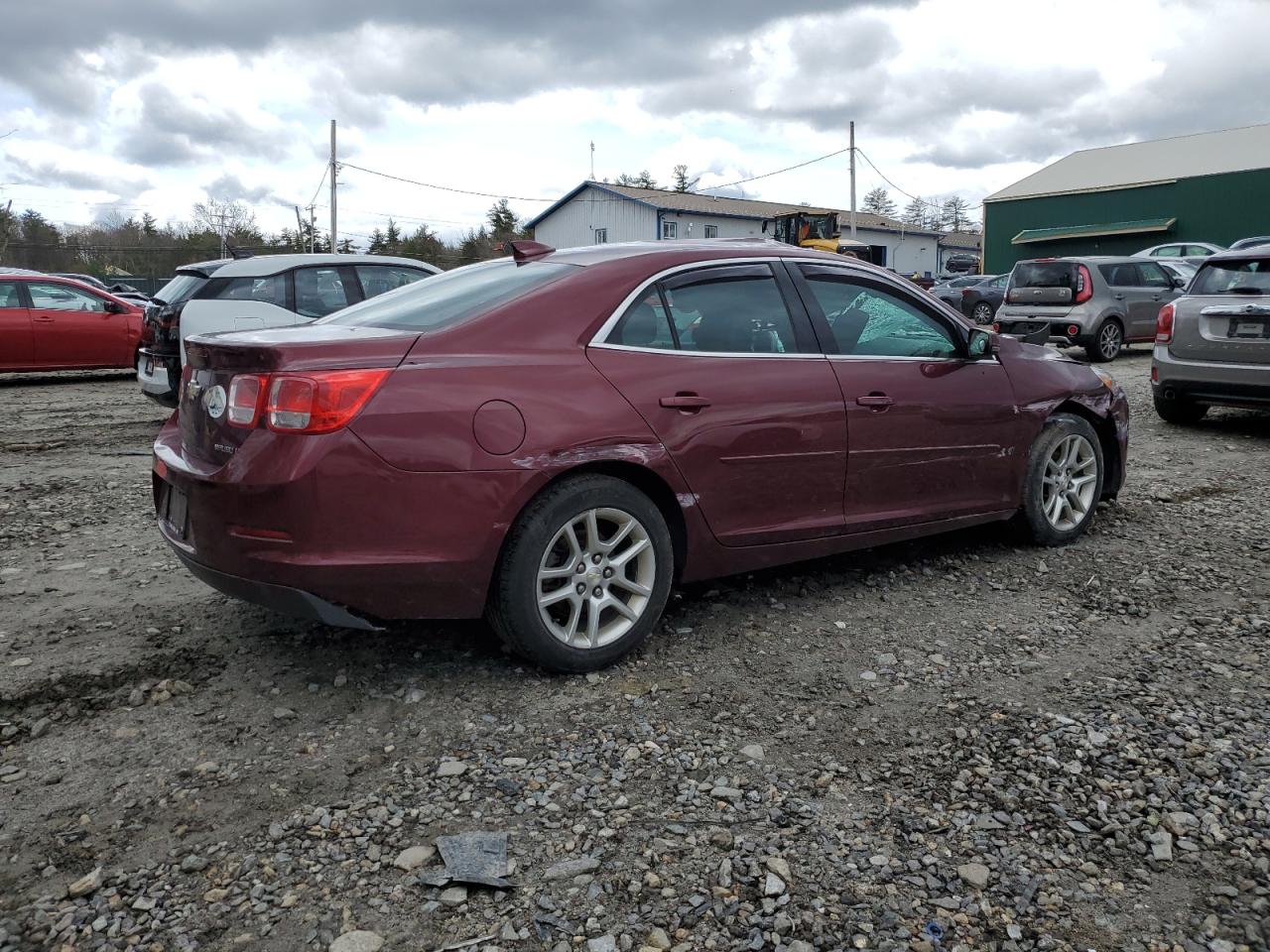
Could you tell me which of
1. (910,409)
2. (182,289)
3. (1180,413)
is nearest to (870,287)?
(910,409)

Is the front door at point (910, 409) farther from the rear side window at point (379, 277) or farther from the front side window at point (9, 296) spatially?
the front side window at point (9, 296)

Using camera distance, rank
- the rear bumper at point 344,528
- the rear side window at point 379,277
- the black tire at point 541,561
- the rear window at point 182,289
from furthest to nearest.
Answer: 1. the rear side window at point 379,277
2. the rear window at point 182,289
3. the black tire at point 541,561
4. the rear bumper at point 344,528

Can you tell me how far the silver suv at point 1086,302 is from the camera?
1532 cm

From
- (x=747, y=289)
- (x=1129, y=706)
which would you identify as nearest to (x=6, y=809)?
(x=747, y=289)

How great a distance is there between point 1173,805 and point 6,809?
124 inches

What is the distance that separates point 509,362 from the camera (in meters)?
3.48

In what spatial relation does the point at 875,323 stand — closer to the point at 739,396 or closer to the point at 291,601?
the point at 739,396

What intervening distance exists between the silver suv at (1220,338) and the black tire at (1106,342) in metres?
6.36

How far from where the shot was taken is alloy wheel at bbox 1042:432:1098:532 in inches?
208

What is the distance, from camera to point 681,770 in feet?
9.99

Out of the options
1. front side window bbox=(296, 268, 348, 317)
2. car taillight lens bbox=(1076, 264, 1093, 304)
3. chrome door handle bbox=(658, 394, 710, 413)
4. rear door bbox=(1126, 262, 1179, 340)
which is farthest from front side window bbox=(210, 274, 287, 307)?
rear door bbox=(1126, 262, 1179, 340)

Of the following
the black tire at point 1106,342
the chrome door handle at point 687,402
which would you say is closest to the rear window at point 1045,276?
the black tire at point 1106,342

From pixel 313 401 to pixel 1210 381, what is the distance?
796 centimetres

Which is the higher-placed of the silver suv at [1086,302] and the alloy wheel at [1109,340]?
the silver suv at [1086,302]
